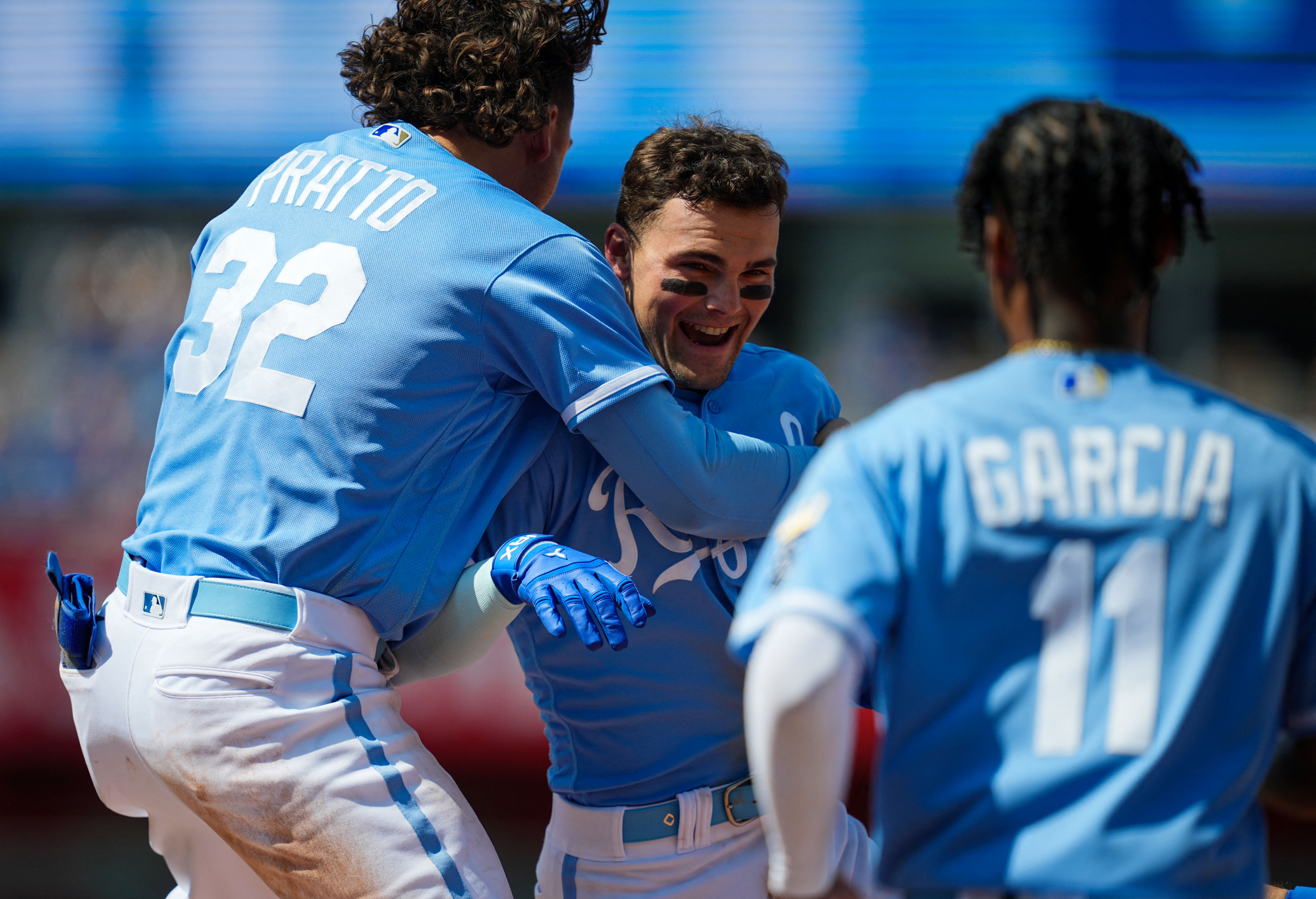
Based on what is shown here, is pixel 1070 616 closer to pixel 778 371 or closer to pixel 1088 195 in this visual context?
pixel 1088 195

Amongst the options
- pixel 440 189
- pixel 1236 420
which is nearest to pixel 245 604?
pixel 440 189

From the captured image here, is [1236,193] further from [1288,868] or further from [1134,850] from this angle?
[1134,850]

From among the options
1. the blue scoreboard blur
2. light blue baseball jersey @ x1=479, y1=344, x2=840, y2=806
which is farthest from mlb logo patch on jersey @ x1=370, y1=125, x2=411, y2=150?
the blue scoreboard blur

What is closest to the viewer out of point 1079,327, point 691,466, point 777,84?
point 1079,327

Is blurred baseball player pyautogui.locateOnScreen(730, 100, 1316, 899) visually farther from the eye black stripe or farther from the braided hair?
the eye black stripe

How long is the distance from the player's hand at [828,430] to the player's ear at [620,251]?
522 mm

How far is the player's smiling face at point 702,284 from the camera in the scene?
8.61ft

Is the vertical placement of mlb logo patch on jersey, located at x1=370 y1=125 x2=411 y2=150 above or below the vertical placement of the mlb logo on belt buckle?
above

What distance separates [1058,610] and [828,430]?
125 centimetres

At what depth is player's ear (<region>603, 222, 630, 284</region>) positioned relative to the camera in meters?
2.78

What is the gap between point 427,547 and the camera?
7.41 ft

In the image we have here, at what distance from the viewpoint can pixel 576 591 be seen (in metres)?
2.13

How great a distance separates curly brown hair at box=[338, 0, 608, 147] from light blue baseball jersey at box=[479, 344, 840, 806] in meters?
0.63

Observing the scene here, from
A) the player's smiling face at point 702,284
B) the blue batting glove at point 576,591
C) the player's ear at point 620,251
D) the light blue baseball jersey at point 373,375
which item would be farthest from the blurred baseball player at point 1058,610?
the player's ear at point 620,251
